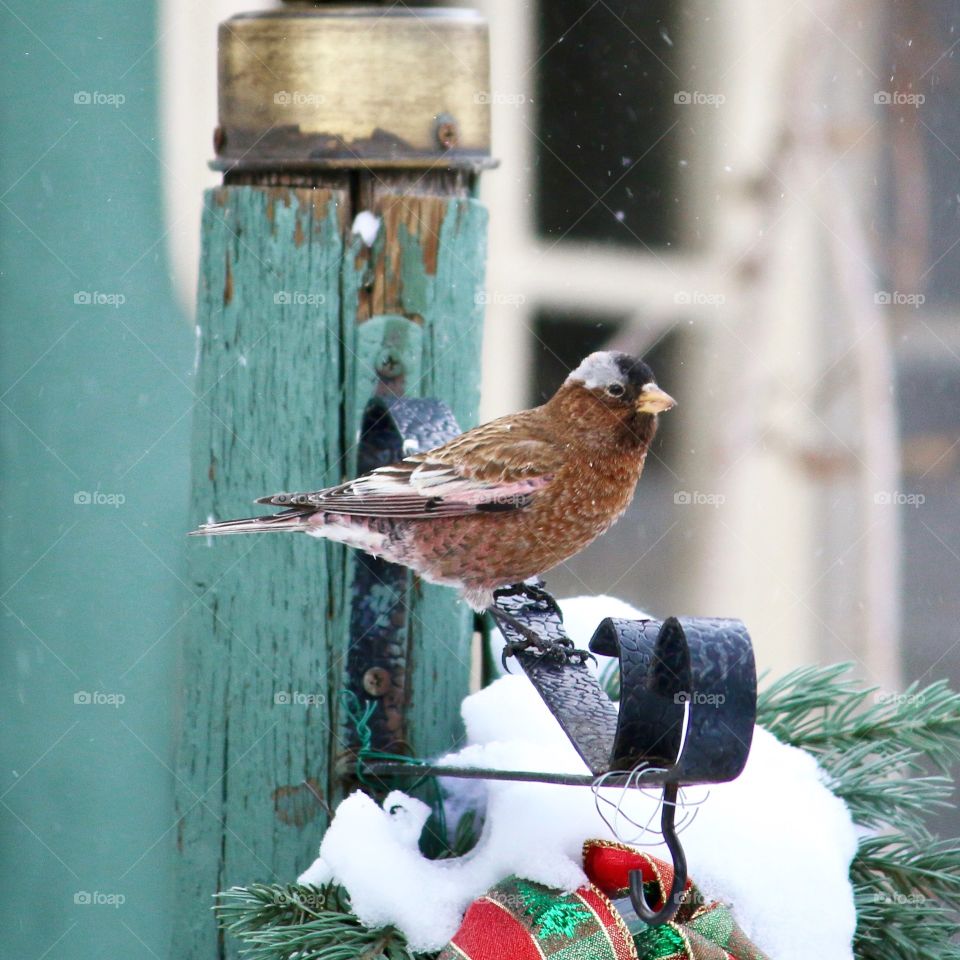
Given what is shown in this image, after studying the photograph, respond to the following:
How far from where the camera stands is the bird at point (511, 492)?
160cm

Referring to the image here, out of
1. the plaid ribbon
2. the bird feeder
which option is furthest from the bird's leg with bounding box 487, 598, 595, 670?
the plaid ribbon

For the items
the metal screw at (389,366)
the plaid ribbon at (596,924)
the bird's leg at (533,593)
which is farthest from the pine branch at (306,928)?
the metal screw at (389,366)

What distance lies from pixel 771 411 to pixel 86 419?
2139mm

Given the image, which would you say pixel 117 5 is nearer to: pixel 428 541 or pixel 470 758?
A: pixel 428 541

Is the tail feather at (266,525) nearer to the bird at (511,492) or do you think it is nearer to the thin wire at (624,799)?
the bird at (511,492)

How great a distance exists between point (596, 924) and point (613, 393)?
2.49 ft

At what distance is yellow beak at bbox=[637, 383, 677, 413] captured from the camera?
1.54m

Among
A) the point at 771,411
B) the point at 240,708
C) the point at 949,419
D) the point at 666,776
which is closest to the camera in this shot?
the point at 666,776

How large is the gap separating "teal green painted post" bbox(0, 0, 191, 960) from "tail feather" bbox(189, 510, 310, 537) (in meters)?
1.34

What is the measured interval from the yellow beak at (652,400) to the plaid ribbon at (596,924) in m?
0.59

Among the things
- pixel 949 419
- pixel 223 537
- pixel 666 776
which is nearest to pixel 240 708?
pixel 223 537

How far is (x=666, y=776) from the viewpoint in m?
1.01

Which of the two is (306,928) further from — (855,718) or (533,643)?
(855,718)

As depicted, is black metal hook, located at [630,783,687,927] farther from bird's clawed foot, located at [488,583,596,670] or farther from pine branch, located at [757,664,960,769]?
pine branch, located at [757,664,960,769]
